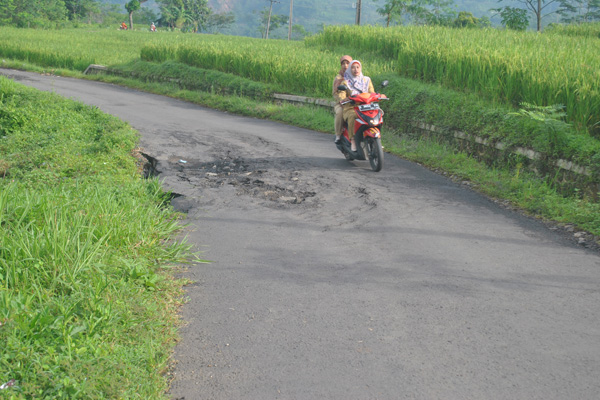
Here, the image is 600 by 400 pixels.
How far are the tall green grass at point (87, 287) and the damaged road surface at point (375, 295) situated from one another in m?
0.26

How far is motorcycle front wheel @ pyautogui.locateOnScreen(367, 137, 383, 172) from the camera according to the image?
8.94 metres

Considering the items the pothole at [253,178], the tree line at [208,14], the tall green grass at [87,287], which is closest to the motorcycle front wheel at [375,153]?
the pothole at [253,178]

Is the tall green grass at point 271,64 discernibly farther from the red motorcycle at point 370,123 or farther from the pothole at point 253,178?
the pothole at point 253,178

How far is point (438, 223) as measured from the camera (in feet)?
21.4

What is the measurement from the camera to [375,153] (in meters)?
9.09

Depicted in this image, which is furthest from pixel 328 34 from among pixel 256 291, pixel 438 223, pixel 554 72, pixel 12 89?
pixel 256 291

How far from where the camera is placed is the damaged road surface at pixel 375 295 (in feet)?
11.1

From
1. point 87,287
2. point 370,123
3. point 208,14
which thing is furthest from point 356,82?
point 208,14

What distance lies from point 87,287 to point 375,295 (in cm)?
218

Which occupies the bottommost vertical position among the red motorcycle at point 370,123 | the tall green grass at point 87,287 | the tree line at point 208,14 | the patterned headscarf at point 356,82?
the tall green grass at point 87,287

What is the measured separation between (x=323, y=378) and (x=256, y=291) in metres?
1.38

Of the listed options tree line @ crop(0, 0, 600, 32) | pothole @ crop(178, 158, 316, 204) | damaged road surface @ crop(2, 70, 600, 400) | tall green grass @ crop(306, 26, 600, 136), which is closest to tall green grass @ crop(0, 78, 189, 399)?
damaged road surface @ crop(2, 70, 600, 400)

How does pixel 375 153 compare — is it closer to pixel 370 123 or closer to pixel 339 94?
pixel 370 123

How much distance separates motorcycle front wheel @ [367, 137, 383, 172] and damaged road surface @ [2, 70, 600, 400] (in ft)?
1.63
